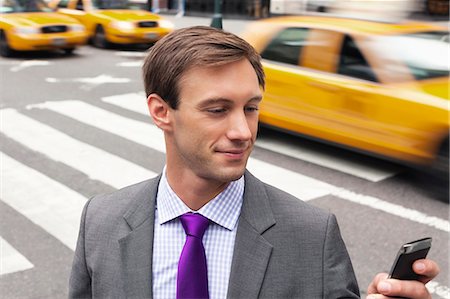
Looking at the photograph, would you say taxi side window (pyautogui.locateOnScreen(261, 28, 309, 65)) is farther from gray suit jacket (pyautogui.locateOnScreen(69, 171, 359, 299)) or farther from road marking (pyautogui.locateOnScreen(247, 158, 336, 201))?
gray suit jacket (pyautogui.locateOnScreen(69, 171, 359, 299))

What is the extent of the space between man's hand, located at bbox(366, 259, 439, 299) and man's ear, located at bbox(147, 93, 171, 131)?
2.42 feet

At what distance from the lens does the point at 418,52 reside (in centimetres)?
752

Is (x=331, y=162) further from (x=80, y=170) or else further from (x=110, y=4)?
(x=110, y=4)

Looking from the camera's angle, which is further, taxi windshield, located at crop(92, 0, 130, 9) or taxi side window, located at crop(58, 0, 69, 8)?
taxi side window, located at crop(58, 0, 69, 8)

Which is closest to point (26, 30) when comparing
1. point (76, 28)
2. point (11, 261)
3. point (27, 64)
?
point (27, 64)

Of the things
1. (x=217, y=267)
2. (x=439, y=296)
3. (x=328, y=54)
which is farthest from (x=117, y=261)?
(x=328, y=54)

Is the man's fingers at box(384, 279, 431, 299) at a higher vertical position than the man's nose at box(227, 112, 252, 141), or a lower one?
lower

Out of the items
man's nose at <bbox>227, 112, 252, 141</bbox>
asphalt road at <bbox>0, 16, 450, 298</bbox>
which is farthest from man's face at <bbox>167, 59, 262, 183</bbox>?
asphalt road at <bbox>0, 16, 450, 298</bbox>

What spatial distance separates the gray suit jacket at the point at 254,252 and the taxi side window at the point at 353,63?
587cm

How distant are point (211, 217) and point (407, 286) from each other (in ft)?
1.88

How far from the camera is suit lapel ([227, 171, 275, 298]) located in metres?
1.78

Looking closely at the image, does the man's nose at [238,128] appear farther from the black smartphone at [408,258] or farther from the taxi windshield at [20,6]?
the taxi windshield at [20,6]

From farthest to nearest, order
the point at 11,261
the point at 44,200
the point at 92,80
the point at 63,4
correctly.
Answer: the point at 63,4, the point at 92,80, the point at 44,200, the point at 11,261

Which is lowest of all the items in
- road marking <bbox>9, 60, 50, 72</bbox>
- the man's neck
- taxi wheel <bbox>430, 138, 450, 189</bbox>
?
road marking <bbox>9, 60, 50, 72</bbox>
